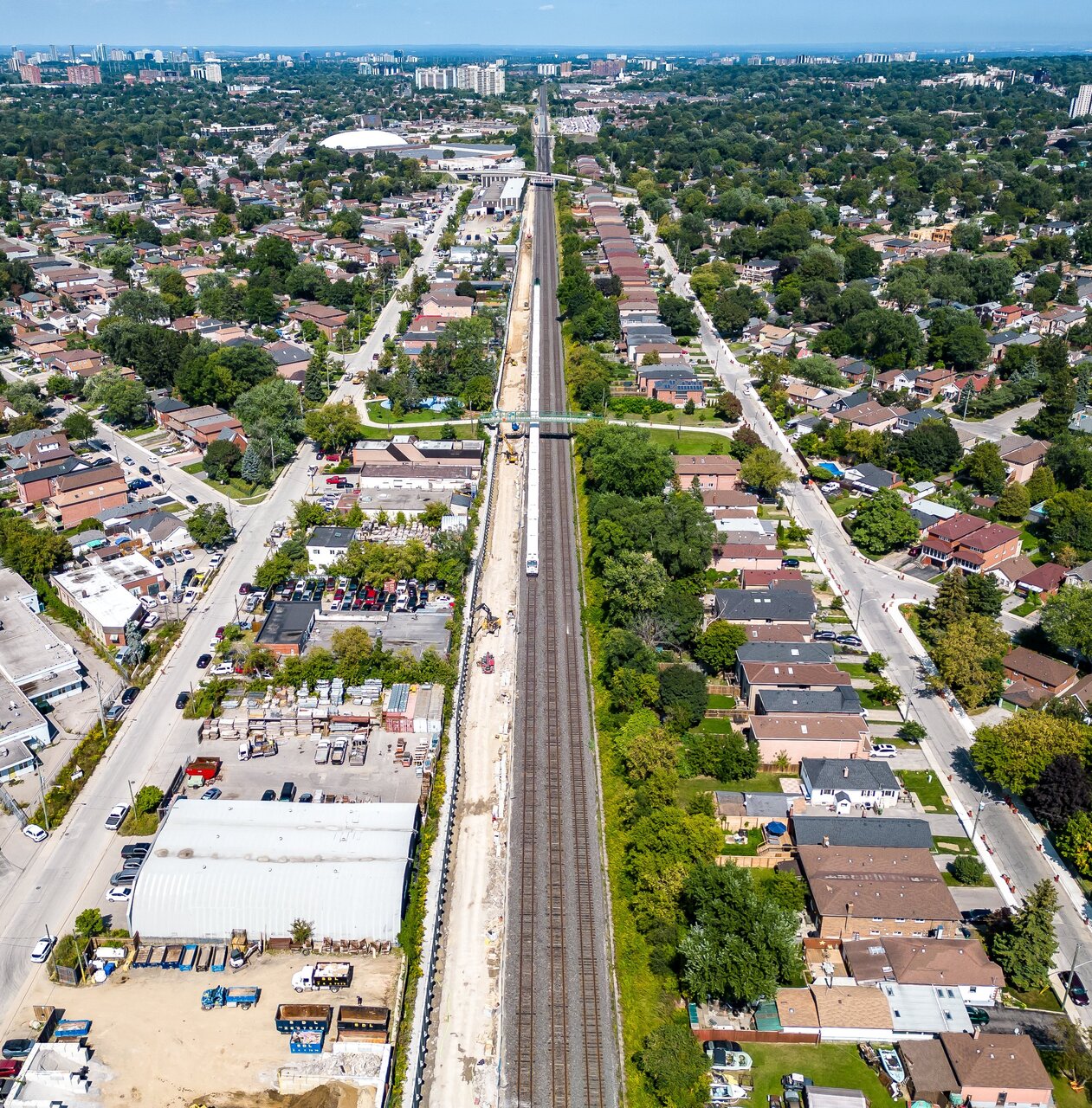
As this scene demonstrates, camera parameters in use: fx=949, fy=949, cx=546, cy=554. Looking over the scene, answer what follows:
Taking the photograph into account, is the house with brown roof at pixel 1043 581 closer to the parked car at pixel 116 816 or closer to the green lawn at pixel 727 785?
the green lawn at pixel 727 785

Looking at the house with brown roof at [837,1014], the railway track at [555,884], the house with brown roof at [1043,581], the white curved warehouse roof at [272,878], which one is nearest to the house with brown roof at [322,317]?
the railway track at [555,884]

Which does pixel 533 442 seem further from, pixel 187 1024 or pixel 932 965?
pixel 187 1024

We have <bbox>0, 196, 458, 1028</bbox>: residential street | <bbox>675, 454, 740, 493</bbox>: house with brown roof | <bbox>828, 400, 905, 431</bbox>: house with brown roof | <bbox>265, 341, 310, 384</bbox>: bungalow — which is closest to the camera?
<bbox>0, 196, 458, 1028</bbox>: residential street

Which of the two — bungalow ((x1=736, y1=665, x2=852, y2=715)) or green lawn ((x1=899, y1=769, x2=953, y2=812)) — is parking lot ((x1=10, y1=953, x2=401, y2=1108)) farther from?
green lawn ((x1=899, y1=769, x2=953, y2=812))

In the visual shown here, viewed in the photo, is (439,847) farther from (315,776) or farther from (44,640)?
(44,640)

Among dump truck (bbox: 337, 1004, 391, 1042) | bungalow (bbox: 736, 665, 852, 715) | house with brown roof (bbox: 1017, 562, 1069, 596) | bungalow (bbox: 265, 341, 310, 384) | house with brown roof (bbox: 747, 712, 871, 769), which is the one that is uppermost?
bungalow (bbox: 265, 341, 310, 384)

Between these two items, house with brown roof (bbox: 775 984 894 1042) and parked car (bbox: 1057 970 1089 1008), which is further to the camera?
parked car (bbox: 1057 970 1089 1008)

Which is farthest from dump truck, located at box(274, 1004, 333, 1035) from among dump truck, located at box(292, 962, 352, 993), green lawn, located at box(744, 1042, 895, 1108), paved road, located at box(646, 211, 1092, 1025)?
paved road, located at box(646, 211, 1092, 1025)
